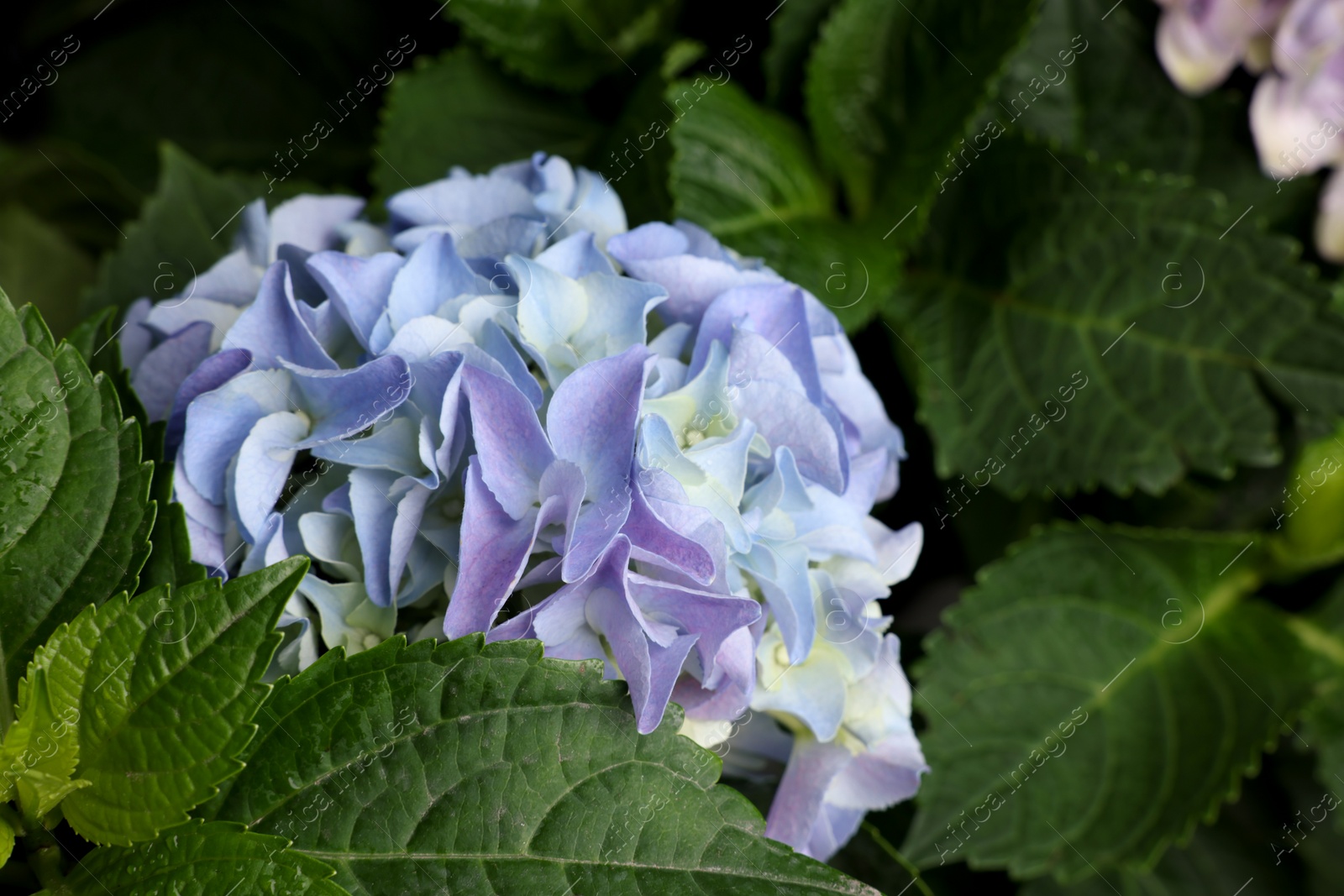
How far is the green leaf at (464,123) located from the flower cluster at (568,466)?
0.88 ft

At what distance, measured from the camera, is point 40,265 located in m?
0.77

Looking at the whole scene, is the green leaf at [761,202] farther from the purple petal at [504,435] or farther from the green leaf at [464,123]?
the purple petal at [504,435]

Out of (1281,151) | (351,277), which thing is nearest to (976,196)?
(1281,151)

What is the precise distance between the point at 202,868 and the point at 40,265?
572 mm

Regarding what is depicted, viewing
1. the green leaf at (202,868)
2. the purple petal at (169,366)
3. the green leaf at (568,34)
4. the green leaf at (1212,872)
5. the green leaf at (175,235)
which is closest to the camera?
the green leaf at (202,868)

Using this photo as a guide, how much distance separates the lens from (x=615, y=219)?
0.49 m

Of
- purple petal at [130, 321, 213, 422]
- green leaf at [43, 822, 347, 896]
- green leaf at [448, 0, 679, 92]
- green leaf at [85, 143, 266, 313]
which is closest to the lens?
green leaf at [43, 822, 347, 896]

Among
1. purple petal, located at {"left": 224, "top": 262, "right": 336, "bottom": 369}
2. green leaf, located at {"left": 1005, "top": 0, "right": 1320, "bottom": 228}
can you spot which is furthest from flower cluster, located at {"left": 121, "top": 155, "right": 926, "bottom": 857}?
green leaf, located at {"left": 1005, "top": 0, "right": 1320, "bottom": 228}

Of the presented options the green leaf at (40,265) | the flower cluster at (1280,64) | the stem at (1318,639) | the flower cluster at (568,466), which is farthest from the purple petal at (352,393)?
the stem at (1318,639)

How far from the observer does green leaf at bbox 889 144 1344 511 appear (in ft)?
2.27

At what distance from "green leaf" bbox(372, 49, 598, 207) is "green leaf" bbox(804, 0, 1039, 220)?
0.18m

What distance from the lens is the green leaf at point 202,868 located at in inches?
13.4

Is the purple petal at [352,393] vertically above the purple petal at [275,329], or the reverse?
the purple petal at [275,329]

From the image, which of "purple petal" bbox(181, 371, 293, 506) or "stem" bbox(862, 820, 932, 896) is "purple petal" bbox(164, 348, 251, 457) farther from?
"stem" bbox(862, 820, 932, 896)
